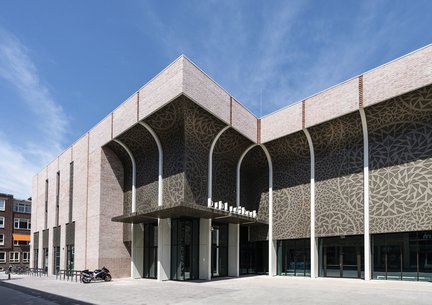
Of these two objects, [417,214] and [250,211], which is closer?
[417,214]

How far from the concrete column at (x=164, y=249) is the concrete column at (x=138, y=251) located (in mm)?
3961

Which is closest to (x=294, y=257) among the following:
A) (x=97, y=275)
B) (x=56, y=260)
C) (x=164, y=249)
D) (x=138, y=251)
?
(x=164, y=249)

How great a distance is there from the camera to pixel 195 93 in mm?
22891

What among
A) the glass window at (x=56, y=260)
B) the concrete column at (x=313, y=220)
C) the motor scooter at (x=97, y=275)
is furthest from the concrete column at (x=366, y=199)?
the glass window at (x=56, y=260)

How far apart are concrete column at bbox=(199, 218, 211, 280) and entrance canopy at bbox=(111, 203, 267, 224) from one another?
78 cm

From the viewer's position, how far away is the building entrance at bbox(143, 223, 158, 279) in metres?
27.3

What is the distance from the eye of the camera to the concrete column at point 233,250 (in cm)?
2736

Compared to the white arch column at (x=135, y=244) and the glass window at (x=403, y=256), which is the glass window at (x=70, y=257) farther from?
the glass window at (x=403, y=256)

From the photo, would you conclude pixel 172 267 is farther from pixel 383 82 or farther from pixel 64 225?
pixel 383 82

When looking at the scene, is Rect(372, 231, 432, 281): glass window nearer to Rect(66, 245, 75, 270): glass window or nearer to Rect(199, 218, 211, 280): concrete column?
Rect(199, 218, 211, 280): concrete column

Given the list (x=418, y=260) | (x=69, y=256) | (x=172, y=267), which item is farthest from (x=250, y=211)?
(x=69, y=256)

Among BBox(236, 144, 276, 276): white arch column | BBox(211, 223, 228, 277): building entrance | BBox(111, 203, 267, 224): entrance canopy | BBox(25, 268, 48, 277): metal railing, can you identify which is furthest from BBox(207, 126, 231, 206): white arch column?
BBox(25, 268, 48, 277): metal railing

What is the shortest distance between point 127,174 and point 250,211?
33.5 ft

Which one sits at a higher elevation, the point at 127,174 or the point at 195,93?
the point at 195,93
